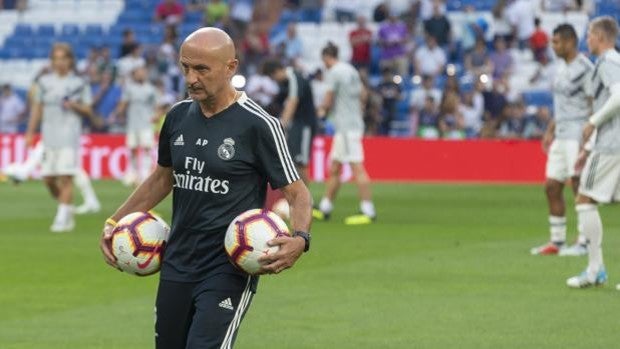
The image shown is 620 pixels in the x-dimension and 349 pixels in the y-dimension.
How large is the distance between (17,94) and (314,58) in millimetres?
8346

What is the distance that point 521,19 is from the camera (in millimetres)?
37125

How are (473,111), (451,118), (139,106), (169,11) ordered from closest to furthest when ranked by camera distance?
1. (139,106)
2. (451,118)
3. (473,111)
4. (169,11)

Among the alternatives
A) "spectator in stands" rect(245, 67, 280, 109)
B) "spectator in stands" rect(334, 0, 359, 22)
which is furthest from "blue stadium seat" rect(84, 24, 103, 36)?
"spectator in stands" rect(245, 67, 280, 109)

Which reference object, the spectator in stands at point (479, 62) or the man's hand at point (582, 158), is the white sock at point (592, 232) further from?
the spectator in stands at point (479, 62)

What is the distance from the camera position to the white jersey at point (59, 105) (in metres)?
21.4

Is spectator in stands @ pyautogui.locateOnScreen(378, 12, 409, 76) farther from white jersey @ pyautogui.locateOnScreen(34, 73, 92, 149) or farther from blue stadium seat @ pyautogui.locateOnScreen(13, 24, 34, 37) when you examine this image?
white jersey @ pyautogui.locateOnScreen(34, 73, 92, 149)

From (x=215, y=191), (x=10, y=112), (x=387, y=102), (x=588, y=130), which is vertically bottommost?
(x=10, y=112)

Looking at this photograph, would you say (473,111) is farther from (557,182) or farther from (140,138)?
(557,182)

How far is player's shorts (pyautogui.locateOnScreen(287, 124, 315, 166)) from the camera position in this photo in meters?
23.8

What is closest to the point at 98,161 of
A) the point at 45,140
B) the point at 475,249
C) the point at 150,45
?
the point at 150,45

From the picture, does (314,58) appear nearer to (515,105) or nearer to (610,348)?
(515,105)

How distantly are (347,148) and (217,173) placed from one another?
15.8 metres

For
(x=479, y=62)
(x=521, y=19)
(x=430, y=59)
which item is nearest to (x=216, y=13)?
(x=430, y=59)

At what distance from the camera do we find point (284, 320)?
12602 mm
